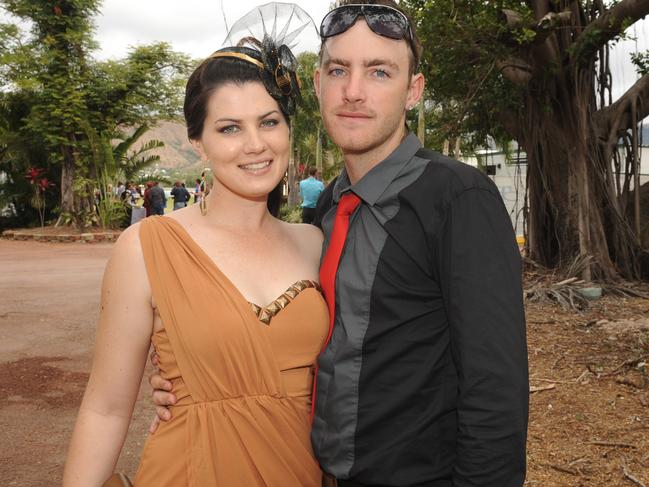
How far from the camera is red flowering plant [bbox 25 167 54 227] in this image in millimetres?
20453

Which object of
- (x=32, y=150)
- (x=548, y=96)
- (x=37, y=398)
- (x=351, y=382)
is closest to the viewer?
(x=351, y=382)

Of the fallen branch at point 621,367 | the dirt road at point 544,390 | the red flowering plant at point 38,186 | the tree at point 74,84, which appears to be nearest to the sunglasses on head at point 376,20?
the dirt road at point 544,390

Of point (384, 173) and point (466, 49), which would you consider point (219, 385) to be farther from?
point (466, 49)

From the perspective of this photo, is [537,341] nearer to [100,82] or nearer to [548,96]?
[548,96]

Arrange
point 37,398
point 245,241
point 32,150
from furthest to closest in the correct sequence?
point 32,150 → point 37,398 → point 245,241

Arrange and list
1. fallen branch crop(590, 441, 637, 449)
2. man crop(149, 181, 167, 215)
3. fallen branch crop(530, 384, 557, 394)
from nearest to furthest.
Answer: fallen branch crop(590, 441, 637, 449), fallen branch crop(530, 384, 557, 394), man crop(149, 181, 167, 215)

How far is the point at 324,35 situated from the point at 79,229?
19214mm

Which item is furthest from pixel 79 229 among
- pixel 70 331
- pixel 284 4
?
pixel 284 4

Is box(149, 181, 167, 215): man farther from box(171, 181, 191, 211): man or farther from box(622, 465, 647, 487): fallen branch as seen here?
box(622, 465, 647, 487): fallen branch

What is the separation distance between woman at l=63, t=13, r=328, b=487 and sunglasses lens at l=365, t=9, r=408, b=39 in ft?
1.31

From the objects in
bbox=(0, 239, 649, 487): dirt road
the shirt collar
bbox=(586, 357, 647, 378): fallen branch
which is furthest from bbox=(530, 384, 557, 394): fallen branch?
the shirt collar

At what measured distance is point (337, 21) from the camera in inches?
78.5

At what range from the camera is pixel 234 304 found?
192cm

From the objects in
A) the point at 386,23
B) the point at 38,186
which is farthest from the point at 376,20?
the point at 38,186
